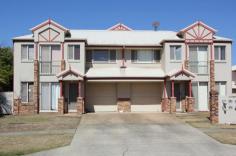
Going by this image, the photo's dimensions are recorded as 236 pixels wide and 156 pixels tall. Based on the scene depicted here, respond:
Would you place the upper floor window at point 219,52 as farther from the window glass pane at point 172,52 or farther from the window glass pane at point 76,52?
the window glass pane at point 76,52

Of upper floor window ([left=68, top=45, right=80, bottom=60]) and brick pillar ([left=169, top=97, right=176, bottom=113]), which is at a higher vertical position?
upper floor window ([left=68, top=45, right=80, bottom=60])

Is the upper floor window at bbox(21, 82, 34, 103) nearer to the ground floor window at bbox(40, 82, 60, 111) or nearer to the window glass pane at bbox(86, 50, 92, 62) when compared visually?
the ground floor window at bbox(40, 82, 60, 111)

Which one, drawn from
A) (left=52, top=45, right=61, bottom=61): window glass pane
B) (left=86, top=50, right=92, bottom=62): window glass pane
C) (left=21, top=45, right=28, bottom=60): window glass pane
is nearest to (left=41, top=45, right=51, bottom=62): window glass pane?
A: (left=52, top=45, right=61, bottom=61): window glass pane

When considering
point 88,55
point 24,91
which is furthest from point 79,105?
point 88,55

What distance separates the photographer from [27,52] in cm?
3012

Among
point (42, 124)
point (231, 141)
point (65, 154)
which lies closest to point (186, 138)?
point (231, 141)

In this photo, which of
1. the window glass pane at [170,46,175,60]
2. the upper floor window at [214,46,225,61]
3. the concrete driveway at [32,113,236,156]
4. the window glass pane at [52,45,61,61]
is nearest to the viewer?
the concrete driveway at [32,113,236,156]

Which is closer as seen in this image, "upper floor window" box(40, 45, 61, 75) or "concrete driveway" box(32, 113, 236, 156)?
"concrete driveway" box(32, 113, 236, 156)

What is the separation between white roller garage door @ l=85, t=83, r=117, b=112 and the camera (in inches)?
1251

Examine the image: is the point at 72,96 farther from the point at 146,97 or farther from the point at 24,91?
the point at 146,97

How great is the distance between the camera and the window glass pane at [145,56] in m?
32.2

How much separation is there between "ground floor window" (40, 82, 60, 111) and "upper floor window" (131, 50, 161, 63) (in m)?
6.99

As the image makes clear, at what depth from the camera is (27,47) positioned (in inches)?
1185

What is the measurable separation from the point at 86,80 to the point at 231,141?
1603cm
